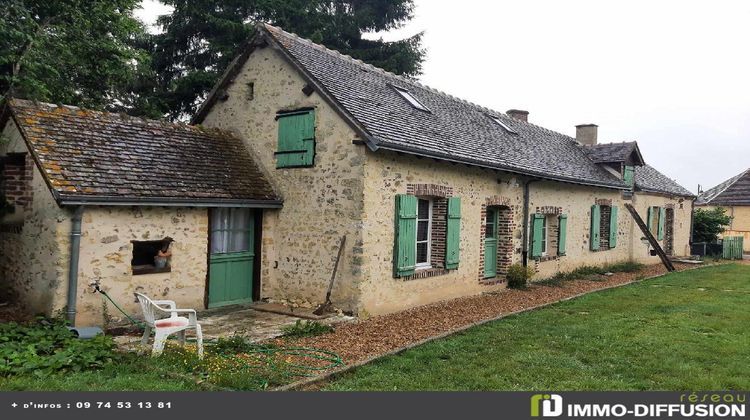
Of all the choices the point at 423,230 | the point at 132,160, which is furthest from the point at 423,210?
the point at 132,160

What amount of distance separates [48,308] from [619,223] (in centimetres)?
1739

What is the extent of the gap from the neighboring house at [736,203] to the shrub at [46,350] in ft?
97.2

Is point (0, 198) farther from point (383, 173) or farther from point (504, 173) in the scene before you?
point (504, 173)

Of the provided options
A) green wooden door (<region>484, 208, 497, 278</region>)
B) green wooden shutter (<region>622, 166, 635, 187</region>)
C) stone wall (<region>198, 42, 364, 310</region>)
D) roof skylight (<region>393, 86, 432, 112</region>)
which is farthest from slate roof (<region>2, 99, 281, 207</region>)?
green wooden shutter (<region>622, 166, 635, 187</region>)

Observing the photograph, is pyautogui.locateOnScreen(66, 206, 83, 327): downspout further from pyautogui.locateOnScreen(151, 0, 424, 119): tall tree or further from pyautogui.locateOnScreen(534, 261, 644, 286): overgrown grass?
pyautogui.locateOnScreen(151, 0, 424, 119): tall tree

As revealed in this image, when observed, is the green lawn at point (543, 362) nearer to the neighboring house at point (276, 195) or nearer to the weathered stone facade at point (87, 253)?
the weathered stone facade at point (87, 253)

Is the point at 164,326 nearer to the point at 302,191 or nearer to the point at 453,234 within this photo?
the point at 302,191

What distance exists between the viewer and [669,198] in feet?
72.9

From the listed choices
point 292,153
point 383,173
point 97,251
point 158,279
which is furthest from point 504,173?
point 97,251

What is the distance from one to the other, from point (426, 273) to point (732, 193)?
24.9 meters

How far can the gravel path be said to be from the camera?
7347mm

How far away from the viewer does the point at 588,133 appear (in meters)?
21.9

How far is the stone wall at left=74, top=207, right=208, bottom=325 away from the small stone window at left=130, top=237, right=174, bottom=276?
0.24ft

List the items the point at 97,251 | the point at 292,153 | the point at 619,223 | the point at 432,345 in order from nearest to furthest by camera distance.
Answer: the point at 432,345 < the point at 97,251 < the point at 292,153 < the point at 619,223
